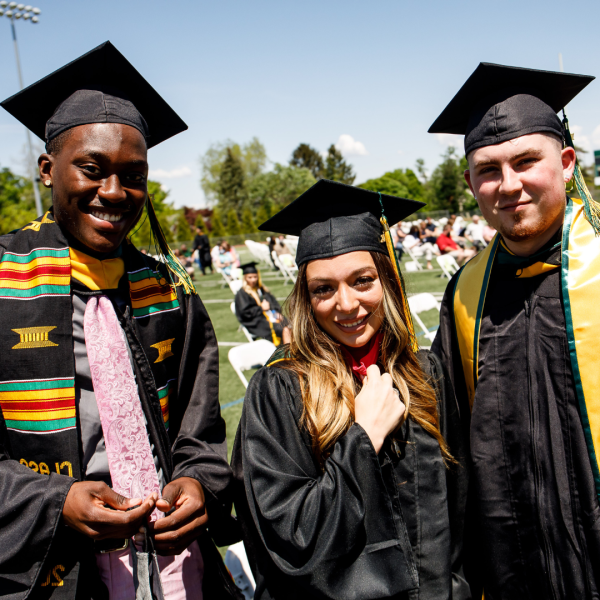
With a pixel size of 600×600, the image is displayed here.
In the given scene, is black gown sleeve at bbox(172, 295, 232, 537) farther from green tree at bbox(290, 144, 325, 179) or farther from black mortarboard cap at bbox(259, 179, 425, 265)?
green tree at bbox(290, 144, 325, 179)

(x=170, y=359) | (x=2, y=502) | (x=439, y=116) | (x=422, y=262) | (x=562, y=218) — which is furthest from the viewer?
(x=422, y=262)

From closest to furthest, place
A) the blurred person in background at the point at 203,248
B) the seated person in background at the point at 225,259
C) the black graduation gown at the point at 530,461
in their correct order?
the black graduation gown at the point at 530,461
the seated person in background at the point at 225,259
the blurred person in background at the point at 203,248

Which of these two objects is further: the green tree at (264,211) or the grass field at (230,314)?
the green tree at (264,211)

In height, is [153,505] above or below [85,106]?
below

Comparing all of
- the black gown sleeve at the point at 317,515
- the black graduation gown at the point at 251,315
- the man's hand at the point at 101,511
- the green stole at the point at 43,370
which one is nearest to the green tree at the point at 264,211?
the black graduation gown at the point at 251,315

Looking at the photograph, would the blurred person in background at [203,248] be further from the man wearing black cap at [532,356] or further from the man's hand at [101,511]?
the man's hand at [101,511]

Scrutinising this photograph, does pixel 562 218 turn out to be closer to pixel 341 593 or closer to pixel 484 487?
pixel 484 487

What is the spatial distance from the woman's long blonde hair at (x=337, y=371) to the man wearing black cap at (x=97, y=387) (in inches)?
13.7

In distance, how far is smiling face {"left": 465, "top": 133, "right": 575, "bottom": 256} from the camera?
1.69 metres

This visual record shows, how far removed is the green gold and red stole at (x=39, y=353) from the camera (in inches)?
54.8

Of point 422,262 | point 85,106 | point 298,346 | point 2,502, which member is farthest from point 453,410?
point 422,262

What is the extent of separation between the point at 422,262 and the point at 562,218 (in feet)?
55.0

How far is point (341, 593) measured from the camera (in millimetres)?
1395

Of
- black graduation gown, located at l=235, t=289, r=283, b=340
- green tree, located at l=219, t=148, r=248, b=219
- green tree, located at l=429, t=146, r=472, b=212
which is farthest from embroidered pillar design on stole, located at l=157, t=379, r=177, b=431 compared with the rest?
green tree, located at l=219, t=148, r=248, b=219
